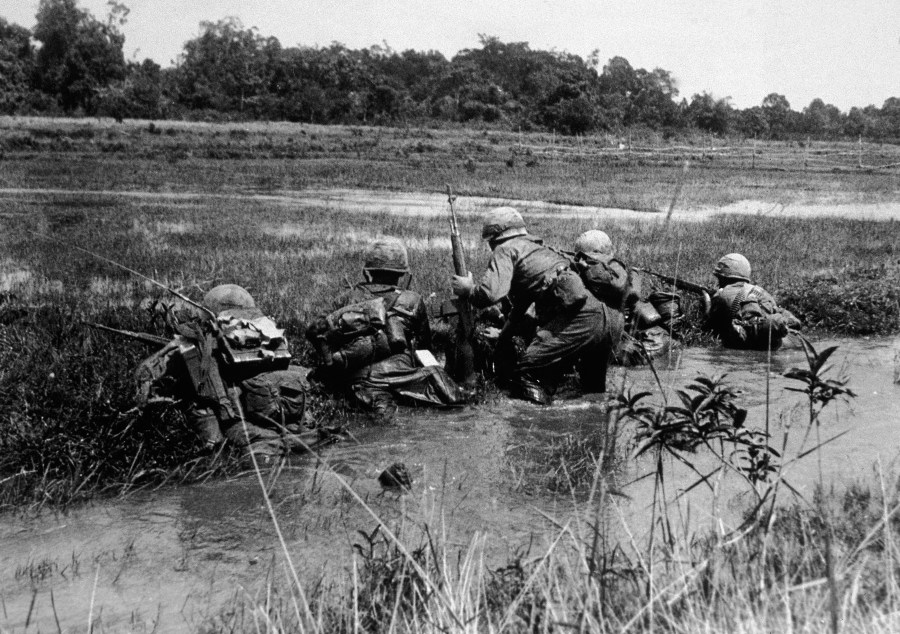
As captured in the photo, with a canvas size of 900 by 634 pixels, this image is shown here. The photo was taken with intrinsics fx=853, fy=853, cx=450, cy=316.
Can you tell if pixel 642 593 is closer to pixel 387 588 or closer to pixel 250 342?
pixel 387 588

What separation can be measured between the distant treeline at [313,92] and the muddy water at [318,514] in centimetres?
4145

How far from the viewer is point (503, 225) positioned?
802 centimetres

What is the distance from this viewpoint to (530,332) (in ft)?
28.6

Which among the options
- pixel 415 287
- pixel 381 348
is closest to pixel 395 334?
pixel 381 348

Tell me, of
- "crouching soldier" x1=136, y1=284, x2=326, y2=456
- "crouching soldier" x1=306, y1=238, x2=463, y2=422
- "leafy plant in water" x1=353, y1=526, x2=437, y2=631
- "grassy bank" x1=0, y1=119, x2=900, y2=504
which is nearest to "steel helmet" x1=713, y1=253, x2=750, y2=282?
"grassy bank" x1=0, y1=119, x2=900, y2=504

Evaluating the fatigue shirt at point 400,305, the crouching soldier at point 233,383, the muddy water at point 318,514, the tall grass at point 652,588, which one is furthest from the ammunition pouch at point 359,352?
the tall grass at point 652,588

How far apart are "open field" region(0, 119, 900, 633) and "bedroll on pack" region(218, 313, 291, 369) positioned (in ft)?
2.11

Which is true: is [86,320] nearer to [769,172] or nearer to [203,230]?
[203,230]

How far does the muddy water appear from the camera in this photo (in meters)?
4.09

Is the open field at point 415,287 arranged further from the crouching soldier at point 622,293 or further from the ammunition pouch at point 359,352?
the crouching soldier at point 622,293

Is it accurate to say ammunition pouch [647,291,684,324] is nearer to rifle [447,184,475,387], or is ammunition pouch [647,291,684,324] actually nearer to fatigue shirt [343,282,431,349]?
rifle [447,184,475,387]

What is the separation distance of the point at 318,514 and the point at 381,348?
2529 mm

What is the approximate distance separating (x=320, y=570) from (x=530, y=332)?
15.7 ft

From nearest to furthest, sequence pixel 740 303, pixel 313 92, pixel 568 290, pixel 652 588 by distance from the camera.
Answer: pixel 652 588 < pixel 568 290 < pixel 740 303 < pixel 313 92
